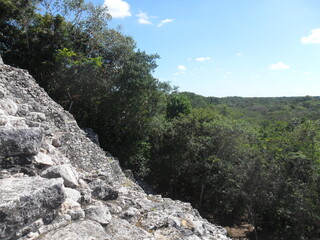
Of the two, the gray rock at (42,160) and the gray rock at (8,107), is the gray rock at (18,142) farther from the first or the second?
the gray rock at (8,107)

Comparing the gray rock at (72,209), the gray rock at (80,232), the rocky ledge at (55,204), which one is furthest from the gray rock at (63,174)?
the gray rock at (80,232)

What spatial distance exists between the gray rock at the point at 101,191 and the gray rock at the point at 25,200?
1.21 metres

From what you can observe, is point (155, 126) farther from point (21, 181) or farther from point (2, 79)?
point (21, 181)

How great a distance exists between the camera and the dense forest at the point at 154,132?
10.5m

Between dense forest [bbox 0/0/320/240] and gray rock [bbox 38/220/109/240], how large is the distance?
853 centimetres

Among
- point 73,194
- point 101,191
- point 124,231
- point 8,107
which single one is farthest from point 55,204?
point 8,107

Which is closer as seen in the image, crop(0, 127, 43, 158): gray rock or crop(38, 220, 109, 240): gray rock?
crop(38, 220, 109, 240): gray rock

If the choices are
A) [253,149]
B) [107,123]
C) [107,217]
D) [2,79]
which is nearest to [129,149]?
[107,123]

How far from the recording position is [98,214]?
333 centimetres

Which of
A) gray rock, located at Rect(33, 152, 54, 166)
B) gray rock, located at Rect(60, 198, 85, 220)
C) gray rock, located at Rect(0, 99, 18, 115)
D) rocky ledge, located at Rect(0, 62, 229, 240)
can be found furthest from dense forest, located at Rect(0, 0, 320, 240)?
gray rock, located at Rect(60, 198, 85, 220)

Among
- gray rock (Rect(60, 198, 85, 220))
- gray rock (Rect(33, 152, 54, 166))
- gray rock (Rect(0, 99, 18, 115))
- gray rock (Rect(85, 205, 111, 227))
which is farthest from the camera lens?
gray rock (Rect(0, 99, 18, 115))

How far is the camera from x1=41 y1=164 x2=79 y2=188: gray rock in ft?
11.4

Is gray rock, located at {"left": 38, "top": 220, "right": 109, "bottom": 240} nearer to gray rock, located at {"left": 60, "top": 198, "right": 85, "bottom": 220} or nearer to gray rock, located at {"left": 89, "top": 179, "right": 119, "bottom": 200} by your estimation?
gray rock, located at {"left": 60, "top": 198, "right": 85, "bottom": 220}

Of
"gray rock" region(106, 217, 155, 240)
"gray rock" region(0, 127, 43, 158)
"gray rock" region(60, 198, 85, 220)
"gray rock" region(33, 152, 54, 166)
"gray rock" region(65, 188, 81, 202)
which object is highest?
"gray rock" region(0, 127, 43, 158)
